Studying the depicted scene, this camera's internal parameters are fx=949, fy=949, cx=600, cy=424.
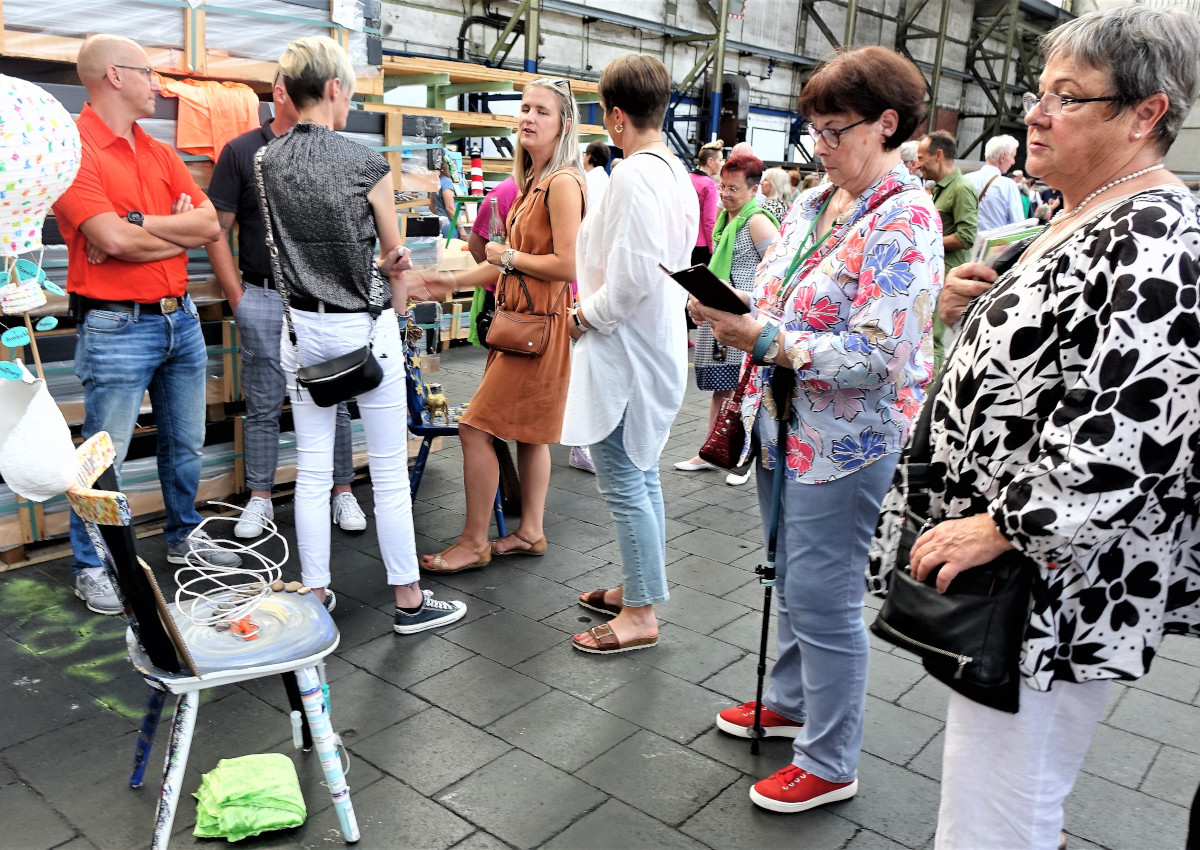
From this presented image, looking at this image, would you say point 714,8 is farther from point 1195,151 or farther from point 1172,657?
point 1172,657

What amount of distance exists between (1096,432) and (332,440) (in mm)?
2400

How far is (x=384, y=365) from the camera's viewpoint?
3096 mm

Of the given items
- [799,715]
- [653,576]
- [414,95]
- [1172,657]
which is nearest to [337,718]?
[653,576]

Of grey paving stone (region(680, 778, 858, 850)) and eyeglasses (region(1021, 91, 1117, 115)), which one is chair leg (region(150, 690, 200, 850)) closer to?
grey paving stone (region(680, 778, 858, 850))

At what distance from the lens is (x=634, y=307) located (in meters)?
2.94

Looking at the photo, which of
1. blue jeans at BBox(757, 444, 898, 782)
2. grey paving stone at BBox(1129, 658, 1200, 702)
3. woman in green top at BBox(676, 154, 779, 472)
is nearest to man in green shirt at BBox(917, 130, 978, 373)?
woman in green top at BBox(676, 154, 779, 472)

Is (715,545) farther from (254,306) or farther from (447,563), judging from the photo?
(254,306)

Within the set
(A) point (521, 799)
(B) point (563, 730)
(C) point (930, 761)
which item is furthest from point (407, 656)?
(C) point (930, 761)

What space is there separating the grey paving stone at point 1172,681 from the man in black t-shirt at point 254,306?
10.1ft

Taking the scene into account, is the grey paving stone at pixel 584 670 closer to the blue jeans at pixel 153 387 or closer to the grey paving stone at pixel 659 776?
the grey paving stone at pixel 659 776

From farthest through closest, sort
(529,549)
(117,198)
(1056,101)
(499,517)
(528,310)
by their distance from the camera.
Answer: (499,517)
(529,549)
(528,310)
(117,198)
(1056,101)

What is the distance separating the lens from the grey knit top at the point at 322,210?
113 inches

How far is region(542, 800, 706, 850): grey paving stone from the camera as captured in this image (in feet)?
7.34

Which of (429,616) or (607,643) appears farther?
(429,616)
